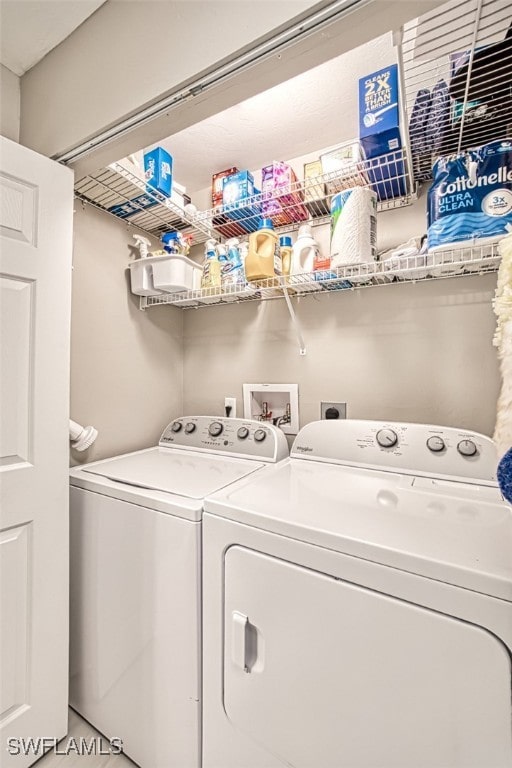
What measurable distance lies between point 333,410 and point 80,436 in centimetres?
116

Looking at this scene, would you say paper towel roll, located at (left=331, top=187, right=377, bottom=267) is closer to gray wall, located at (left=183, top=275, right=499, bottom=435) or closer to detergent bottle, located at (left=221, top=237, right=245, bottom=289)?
gray wall, located at (left=183, top=275, right=499, bottom=435)

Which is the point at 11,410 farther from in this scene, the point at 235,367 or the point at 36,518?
the point at 235,367

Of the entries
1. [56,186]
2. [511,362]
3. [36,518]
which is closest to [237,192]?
[56,186]

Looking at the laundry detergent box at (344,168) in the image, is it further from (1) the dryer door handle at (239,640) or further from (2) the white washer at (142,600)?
(1) the dryer door handle at (239,640)

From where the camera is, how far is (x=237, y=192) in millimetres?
1696

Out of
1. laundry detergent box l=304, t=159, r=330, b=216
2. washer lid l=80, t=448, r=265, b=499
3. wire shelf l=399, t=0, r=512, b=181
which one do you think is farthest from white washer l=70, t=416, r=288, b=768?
wire shelf l=399, t=0, r=512, b=181

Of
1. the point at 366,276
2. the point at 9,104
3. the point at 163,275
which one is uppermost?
the point at 9,104

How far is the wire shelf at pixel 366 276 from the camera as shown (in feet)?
3.96

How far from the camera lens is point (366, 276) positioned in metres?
1.36

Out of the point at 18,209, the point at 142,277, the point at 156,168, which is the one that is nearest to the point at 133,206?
the point at 156,168

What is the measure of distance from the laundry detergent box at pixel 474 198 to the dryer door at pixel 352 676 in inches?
43.6

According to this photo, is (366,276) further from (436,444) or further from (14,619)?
(14,619)

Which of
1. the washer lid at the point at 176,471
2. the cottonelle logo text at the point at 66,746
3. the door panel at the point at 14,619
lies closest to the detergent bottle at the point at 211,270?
the washer lid at the point at 176,471

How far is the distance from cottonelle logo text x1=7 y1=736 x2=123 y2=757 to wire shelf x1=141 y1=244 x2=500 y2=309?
1.79 m
